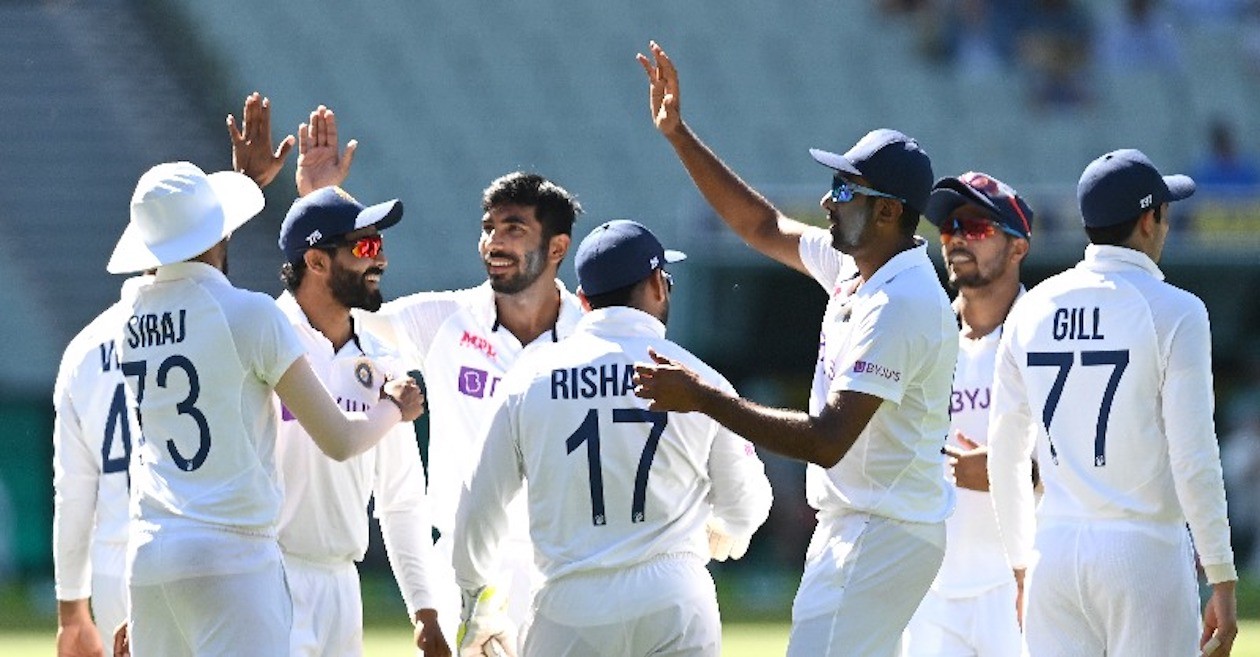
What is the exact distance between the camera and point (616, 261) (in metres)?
5.61

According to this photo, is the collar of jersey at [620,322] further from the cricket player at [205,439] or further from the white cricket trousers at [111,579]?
the white cricket trousers at [111,579]

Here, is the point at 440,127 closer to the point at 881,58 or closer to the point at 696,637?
the point at 881,58

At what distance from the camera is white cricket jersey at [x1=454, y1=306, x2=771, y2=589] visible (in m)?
5.45

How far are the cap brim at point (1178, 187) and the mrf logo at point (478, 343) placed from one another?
2.18 metres

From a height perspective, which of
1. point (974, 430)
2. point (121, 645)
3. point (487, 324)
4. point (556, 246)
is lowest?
point (121, 645)

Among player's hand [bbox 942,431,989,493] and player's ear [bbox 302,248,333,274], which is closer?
player's ear [bbox 302,248,333,274]

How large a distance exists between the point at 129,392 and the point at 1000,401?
8.28 feet

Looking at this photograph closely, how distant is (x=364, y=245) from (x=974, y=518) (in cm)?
216

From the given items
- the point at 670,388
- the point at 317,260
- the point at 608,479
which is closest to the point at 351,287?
the point at 317,260

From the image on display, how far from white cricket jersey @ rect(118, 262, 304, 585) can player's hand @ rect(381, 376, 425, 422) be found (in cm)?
44

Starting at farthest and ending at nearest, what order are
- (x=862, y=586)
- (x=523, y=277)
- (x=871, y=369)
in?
(x=523, y=277) → (x=862, y=586) → (x=871, y=369)

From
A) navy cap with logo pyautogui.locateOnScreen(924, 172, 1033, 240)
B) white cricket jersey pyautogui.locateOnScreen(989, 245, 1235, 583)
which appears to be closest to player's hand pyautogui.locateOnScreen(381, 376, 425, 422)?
white cricket jersey pyautogui.locateOnScreen(989, 245, 1235, 583)

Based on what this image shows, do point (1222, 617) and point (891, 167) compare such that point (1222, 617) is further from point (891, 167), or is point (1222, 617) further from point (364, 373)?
point (364, 373)

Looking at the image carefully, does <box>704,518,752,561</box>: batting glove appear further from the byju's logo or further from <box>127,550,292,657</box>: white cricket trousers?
<box>127,550,292,657</box>: white cricket trousers
